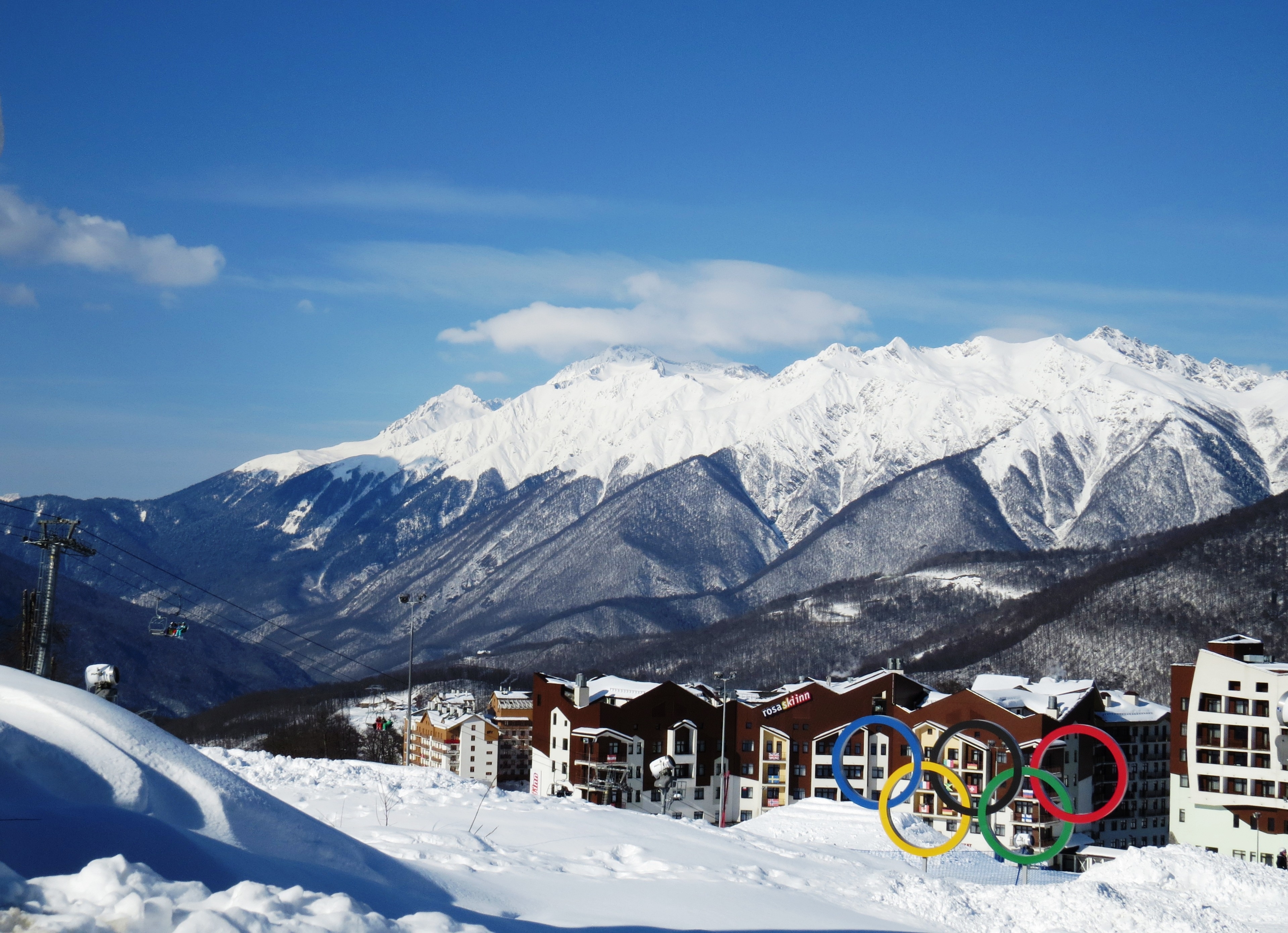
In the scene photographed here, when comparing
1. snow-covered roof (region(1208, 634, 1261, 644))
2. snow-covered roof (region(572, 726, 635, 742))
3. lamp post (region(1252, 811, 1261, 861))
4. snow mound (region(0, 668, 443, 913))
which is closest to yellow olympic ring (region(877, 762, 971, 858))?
snow mound (region(0, 668, 443, 913))

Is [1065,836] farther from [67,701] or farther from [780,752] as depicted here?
[780,752]

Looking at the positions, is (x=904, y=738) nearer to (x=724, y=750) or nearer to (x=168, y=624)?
(x=168, y=624)

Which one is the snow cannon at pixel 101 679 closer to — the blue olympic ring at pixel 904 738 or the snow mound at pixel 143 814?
the snow mound at pixel 143 814

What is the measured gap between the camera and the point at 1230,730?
60719mm

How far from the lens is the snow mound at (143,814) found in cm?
855

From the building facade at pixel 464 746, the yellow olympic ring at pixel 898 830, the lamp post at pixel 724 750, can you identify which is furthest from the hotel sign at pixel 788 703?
the yellow olympic ring at pixel 898 830

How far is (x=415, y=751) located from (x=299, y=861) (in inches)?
3410

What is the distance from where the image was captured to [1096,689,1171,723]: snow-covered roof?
7175cm

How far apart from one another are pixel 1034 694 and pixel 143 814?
67.7 m

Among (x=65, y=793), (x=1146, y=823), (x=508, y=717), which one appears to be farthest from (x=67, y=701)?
(x=508, y=717)

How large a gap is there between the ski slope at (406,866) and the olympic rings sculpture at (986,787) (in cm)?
142

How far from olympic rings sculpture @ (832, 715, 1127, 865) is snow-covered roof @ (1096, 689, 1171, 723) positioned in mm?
47743

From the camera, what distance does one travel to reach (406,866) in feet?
39.9

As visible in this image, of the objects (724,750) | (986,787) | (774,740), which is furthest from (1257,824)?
(986,787)
